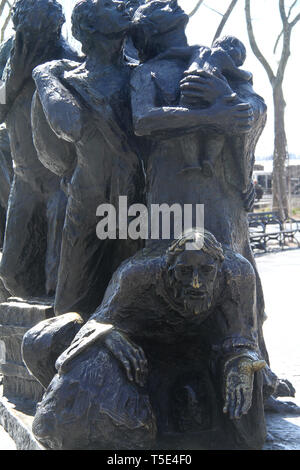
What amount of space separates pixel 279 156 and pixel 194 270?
588 inches

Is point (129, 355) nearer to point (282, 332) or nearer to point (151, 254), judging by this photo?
point (151, 254)

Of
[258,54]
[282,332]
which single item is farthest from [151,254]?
[258,54]

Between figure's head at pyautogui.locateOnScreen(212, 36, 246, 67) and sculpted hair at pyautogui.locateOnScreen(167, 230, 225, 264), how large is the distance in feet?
3.18

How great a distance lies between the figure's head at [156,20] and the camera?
322 centimetres

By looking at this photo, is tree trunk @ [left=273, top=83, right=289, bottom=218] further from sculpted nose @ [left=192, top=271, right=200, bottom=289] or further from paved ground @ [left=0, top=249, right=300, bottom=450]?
sculpted nose @ [left=192, top=271, right=200, bottom=289]

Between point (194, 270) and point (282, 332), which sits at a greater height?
point (194, 270)

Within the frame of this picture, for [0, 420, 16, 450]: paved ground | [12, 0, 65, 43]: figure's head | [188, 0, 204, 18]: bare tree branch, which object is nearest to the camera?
[0, 420, 16, 450]: paved ground

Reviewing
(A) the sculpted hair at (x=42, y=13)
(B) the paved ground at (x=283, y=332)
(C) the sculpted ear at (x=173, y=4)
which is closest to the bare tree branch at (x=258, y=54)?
(B) the paved ground at (x=283, y=332)

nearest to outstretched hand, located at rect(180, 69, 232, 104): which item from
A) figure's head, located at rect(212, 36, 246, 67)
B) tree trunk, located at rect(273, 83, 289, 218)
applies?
figure's head, located at rect(212, 36, 246, 67)

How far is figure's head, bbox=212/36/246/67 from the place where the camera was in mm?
3219

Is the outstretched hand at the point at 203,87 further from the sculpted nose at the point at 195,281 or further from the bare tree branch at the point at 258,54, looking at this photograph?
the bare tree branch at the point at 258,54

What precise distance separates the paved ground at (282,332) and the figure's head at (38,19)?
2097mm

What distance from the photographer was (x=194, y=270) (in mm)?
2615
